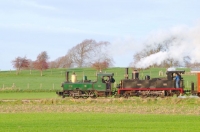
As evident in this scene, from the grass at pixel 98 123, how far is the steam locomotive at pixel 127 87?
48.8 feet

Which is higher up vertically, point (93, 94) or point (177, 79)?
point (177, 79)

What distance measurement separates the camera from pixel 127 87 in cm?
4562

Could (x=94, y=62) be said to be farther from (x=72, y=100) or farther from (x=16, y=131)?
(x=16, y=131)

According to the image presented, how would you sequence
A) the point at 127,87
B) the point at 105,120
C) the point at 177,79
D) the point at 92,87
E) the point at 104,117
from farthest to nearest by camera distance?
the point at 92,87 < the point at 127,87 < the point at 177,79 < the point at 104,117 < the point at 105,120

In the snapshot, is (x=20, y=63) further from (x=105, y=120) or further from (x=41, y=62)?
(x=105, y=120)

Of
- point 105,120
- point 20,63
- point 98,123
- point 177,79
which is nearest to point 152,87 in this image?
point 177,79

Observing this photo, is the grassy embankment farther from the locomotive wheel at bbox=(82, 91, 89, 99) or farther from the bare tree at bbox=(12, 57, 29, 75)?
the bare tree at bbox=(12, 57, 29, 75)

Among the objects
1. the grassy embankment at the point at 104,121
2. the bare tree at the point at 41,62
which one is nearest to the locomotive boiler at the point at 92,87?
the grassy embankment at the point at 104,121

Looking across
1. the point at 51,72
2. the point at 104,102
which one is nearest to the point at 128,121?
the point at 104,102

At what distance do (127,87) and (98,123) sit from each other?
19525 millimetres

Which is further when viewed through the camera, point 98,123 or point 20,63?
point 20,63

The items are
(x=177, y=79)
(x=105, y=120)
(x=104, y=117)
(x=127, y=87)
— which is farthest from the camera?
(x=127, y=87)

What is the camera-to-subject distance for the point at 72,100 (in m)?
44.4

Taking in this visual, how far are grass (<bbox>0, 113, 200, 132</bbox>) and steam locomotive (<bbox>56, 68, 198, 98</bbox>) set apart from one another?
1488 centimetres
